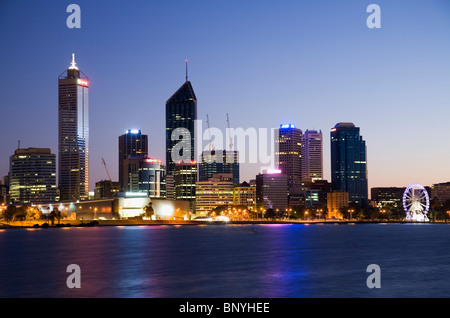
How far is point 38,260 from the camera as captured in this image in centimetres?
8438

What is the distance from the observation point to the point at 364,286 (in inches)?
2201

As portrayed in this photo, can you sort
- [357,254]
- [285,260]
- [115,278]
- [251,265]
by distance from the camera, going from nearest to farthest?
[115,278], [251,265], [285,260], [357,254]

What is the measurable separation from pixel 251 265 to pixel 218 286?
67.7ft

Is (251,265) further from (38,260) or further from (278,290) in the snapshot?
(38,260)

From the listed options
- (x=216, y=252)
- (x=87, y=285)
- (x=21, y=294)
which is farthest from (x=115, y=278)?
(x=216, y=252)

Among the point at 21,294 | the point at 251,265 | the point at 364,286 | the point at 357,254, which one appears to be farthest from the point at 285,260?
the point at 21,294
